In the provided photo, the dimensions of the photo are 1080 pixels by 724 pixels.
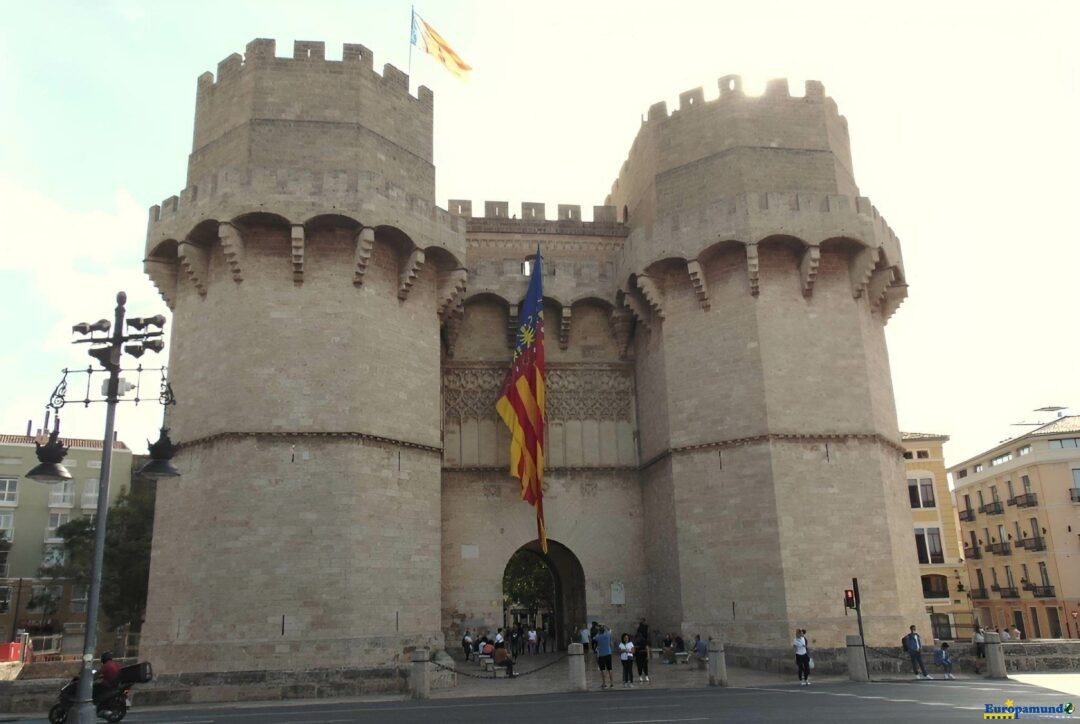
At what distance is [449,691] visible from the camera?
16203 mm

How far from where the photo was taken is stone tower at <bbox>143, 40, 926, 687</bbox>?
18016mm

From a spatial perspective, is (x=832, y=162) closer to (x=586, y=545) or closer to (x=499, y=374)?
(x=499, y=374)

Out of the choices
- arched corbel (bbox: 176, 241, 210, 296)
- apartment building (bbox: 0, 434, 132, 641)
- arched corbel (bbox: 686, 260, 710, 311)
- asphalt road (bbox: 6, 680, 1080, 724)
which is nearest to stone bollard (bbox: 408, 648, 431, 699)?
asphalt road (bbox: 6, 680, 1080, 724)

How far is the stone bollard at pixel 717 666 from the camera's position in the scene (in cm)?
1592

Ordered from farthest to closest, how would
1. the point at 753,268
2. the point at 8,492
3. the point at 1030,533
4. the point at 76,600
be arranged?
1. the point at 8,492
2. the point at 76,600
3. the point at 1030,533
4. the point at 753,268

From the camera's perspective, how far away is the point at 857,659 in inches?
635

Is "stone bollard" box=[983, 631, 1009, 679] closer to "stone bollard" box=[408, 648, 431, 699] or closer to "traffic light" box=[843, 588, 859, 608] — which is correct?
"traffic light" box=[843, 588, 859, 608]

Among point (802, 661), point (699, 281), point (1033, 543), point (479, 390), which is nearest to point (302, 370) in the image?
point (479, 390)

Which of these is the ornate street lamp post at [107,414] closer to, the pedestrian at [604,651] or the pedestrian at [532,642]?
the pedestrian at [604,651]

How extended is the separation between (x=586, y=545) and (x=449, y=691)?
769 centimetres

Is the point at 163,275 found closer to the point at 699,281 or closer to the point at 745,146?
the point at 699,281

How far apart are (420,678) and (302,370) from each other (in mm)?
7457

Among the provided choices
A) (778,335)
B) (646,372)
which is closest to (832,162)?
(778,335)

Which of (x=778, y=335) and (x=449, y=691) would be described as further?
(x=778, y=335)
